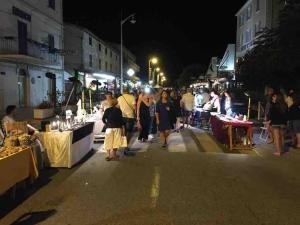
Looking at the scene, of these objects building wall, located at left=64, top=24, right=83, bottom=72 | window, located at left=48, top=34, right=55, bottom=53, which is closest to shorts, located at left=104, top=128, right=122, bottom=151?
window, located at left=48, top=34, right=55, bottom=53

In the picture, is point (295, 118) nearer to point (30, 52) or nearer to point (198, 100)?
point (198, 100)

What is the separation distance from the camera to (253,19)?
44.1m

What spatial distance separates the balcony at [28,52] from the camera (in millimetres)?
24594

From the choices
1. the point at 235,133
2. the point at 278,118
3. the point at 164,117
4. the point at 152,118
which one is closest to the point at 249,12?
the point at 152,118

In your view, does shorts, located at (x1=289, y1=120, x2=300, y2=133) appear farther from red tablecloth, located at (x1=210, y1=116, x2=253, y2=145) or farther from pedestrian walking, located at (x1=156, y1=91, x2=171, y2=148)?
pedestrian walking, located at (x1=156, y1=91, x2=171, y2=148)

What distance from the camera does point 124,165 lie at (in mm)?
10125

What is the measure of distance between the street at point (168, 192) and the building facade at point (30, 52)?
15707mm

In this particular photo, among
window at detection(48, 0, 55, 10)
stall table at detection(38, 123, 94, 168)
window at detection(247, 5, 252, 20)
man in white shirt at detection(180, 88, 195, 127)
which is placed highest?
window at detection(247, 5, 252, 20)

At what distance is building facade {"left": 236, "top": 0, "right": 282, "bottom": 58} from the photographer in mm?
38406

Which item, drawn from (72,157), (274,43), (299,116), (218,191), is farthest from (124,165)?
(274,43)

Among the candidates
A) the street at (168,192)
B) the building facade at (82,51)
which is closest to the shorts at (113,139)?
the street at (168,192)

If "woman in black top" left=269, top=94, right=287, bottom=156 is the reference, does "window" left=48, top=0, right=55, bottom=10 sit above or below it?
above

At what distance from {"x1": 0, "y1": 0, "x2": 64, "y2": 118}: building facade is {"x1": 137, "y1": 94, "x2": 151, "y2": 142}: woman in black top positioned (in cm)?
1282

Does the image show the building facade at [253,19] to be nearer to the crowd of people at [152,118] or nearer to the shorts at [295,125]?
the crowd of people at [152,118]
